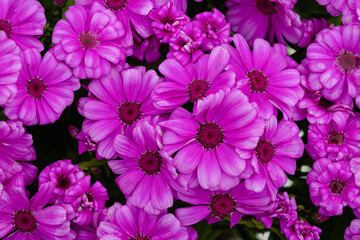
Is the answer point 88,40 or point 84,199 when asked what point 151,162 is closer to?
point 84,199

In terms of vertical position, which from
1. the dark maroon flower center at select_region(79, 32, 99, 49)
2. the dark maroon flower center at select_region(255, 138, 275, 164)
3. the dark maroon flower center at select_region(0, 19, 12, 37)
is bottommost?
the dark maroon flower center at select_region(255, 138, 275, 164)

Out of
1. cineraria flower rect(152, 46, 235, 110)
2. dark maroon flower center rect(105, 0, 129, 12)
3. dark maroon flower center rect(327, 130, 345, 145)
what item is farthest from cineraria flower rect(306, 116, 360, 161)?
dark maroon flower center rect(105, 0, 129, 12)

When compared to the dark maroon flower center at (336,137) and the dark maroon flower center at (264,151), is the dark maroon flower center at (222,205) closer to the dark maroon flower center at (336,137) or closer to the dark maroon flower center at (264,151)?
the dark maroon flower center at (264,151)

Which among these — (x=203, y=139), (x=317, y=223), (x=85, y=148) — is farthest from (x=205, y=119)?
(x=317, y=223)

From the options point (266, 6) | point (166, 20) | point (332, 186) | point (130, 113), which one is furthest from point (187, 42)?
point (332, 186)

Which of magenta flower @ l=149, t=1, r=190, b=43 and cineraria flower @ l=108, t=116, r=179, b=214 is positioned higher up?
magenta flower @ l=149, t=1, r=190, b=43

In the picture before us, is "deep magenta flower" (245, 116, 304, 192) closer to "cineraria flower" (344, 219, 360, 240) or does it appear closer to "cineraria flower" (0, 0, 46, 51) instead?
"cineraria flower" (344, 219, 360, 240)
